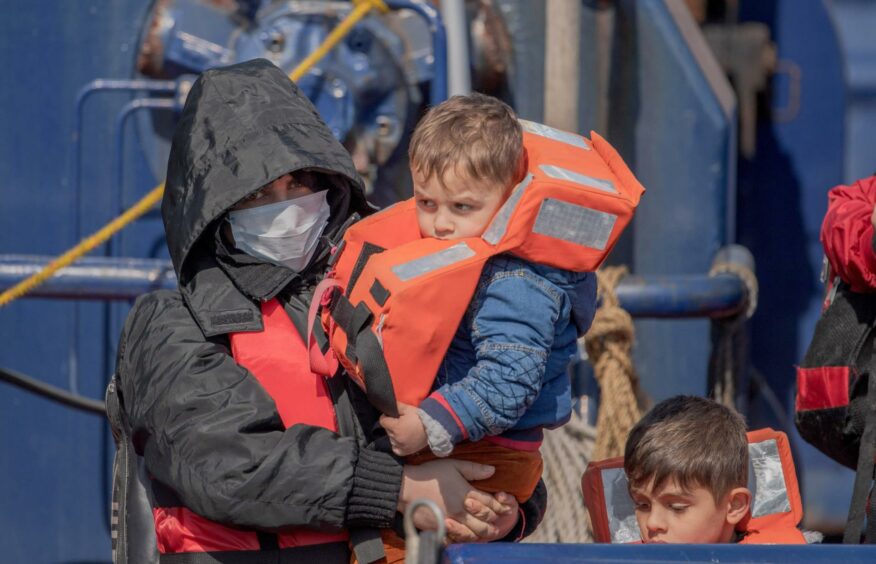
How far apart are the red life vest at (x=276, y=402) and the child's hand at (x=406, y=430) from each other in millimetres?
122

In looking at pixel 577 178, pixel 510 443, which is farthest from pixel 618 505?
pixel 577 178

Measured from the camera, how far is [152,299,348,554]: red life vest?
1866mm

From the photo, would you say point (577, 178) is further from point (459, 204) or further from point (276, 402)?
point (276, 402)

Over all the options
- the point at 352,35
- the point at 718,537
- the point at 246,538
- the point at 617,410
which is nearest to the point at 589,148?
the point at 718,537

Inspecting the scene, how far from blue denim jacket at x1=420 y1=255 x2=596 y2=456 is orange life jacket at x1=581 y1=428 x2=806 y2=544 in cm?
28

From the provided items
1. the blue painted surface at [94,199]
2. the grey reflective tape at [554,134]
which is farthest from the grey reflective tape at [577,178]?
the blue painted surface at [94,199]

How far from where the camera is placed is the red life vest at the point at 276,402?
1.87m

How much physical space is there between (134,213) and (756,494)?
176 cm

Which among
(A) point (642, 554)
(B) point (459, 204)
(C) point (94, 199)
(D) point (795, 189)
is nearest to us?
(A) point (642, 554)

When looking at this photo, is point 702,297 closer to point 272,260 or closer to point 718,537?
point 718,537

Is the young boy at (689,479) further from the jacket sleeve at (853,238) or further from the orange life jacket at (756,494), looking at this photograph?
the jacket sleeve at (853,238)

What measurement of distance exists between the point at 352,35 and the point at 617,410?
1.24 metres

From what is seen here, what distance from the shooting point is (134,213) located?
312 cm

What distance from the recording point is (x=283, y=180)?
196 cm
